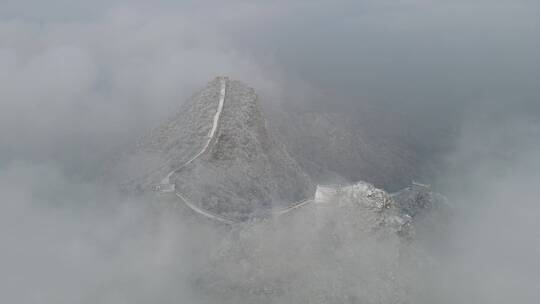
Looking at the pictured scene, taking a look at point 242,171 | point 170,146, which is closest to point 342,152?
point 170,146

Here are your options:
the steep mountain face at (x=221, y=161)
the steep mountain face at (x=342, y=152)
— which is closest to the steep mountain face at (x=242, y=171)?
the steep mountain face at (x=221, y=161)

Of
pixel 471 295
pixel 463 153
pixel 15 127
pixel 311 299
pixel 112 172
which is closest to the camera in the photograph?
pixel 311 299

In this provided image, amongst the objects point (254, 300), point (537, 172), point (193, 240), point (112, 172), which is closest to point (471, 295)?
point (254, 300)

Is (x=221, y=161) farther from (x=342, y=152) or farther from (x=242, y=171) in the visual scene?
(x=342, y=152)

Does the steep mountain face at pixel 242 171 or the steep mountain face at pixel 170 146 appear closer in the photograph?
the steep mountain face at pixel 242 171

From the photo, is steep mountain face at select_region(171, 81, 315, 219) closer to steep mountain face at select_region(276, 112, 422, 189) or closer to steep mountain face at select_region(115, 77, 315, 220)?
steep mountain face at select_region(115, 77, 315, 220)

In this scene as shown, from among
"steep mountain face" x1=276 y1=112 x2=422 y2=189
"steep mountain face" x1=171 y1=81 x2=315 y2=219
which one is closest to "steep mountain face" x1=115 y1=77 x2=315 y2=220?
"steep mountain face" x1=171 y1=81 x2=315 y2=219

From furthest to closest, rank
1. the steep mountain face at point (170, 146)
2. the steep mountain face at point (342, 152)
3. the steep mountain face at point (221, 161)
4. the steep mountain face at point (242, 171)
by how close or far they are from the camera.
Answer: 1. the steep mountain face at point (342, 152)
2. the steep mountain face at point (170, 146)
3. the steep mountain face at point (221, 161)
4. the steep mountain face at point (242, 171)

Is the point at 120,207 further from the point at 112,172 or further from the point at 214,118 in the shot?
the point at 112,172

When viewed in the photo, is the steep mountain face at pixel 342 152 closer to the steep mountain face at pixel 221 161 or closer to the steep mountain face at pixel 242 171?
the steep mountain face at pixel 242 171
